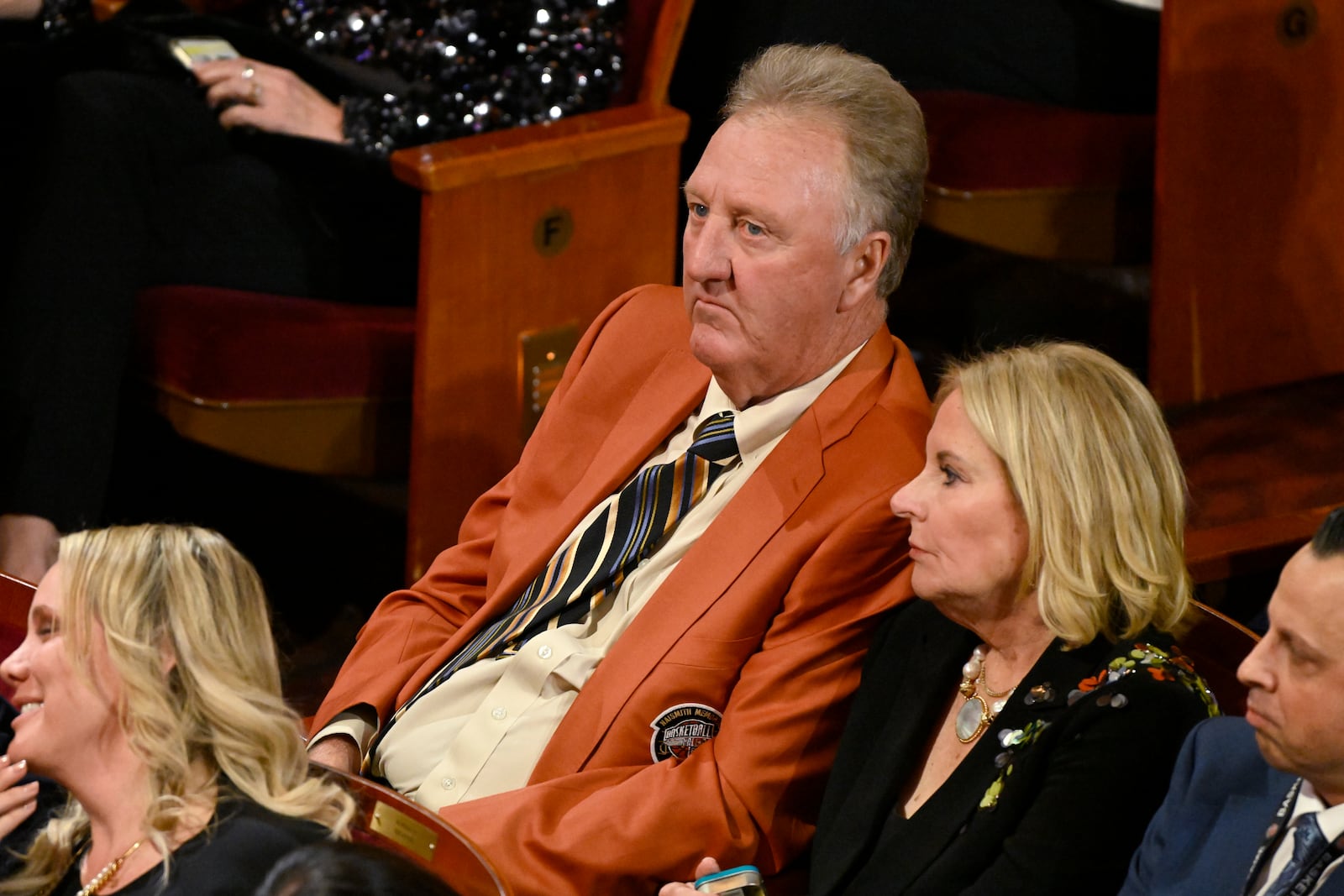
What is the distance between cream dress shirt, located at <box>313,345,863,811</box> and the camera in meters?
1.89

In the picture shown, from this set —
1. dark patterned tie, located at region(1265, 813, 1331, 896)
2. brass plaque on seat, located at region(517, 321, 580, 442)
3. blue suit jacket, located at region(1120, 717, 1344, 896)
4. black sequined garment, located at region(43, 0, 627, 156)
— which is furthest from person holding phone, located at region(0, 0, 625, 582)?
dark patterned tie, located at region(1265, 813, 1331, 896)

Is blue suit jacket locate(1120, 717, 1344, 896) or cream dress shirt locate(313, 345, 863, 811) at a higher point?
blue suit jacket locate(1120, 717, 1344, 896)

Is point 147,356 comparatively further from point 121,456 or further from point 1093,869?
point 1093,869

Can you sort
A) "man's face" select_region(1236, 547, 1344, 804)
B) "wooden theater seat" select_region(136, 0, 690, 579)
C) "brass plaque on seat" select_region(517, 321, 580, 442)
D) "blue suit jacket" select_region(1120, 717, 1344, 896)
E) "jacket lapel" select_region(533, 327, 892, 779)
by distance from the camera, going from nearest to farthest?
"man's face" select_region(1236, 547, 1344, 804) → "blue suit jacket" select_region(1120, 717, 1344, 896) → "jacket lapel" select_region(533, 327, 892, 779) → "wooden theater seat" select_region(136, 0, 690, 579) → "brass plaque on seat" select_region(517, 321, 580, 442)

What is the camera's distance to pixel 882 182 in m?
1.89

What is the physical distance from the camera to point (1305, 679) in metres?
1.34

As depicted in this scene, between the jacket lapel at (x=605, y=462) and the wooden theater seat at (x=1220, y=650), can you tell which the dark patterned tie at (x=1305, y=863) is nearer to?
the wooden theater seat at (x=1220, y=650)

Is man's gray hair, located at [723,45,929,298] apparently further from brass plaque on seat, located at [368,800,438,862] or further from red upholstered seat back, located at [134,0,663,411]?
red upholstered seat back, located at [134,0,663,411]

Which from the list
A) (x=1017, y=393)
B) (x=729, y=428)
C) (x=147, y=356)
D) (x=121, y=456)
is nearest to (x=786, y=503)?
(x=729, y=428)

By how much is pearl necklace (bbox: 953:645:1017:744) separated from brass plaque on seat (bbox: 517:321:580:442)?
1.19 metres

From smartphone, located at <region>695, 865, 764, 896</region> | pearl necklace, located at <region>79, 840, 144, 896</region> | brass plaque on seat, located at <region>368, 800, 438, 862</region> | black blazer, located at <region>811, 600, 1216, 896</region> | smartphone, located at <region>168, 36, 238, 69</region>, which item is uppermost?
smartphone, located at <region>168, 36, 238, 69</region>

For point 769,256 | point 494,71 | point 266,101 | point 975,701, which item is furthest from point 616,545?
point 266,101

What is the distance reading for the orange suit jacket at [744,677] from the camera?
1.75 meters

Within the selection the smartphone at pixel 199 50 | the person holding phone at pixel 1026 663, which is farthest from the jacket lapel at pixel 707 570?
the smartphone at pixel 199 50
